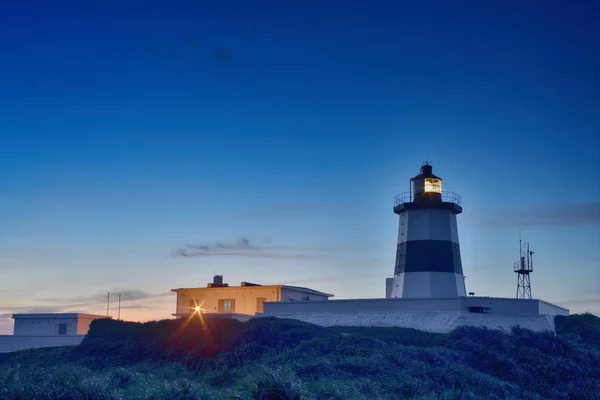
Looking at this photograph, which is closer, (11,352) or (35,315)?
(11,352)

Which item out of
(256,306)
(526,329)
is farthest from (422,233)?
(256,306)

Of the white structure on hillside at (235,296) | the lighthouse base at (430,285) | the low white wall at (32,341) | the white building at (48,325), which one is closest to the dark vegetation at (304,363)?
the low white wall at (32,341)

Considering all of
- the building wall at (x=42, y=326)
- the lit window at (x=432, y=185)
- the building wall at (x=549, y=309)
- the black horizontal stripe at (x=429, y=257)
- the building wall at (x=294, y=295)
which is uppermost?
the lit window at (x=432, y=185)

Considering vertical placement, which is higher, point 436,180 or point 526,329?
point 436,180

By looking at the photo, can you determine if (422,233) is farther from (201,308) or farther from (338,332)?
(201,308)

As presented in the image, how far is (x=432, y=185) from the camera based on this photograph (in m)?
39.9

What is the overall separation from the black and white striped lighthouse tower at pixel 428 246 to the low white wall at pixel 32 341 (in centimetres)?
2113

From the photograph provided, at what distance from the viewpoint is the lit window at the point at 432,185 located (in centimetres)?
3972

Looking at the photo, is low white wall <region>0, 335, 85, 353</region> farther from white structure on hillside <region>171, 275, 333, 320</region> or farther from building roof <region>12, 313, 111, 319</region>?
white structure on hillside <region>171, 275, 333, 320</region>

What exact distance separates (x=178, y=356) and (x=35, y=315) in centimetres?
1721

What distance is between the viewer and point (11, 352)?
39.7 m

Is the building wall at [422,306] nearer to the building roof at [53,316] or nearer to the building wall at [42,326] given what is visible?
the building roof at [53,316]

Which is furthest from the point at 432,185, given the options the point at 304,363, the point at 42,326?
the point at 42,326

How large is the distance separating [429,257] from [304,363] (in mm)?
14754
